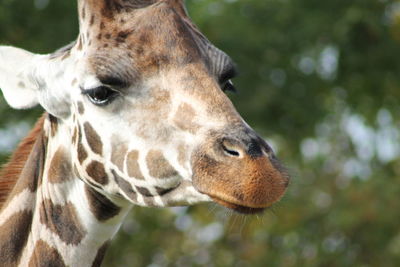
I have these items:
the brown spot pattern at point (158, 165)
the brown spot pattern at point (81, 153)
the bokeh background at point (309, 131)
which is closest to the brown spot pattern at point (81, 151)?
the brown spot pattern at point (81, 153)

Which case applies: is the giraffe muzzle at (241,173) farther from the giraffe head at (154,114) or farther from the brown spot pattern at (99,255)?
the brown spot pattern at (99,255)

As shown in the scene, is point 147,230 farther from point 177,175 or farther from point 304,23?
point 177,175

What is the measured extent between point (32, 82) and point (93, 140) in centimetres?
63

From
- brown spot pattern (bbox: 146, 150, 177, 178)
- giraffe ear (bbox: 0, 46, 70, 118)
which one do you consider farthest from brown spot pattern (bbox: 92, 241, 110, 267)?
giraffe ear (bbox: 0, 46, 70, 118)

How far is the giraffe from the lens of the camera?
4316 mm

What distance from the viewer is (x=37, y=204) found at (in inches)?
200

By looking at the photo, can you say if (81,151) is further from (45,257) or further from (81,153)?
(45,257)

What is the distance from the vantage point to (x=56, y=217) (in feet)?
16.4

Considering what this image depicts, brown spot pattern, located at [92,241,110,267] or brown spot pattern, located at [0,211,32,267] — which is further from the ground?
brown spot pattern, located at [0,211,32,267]

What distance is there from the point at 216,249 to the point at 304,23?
478 cm

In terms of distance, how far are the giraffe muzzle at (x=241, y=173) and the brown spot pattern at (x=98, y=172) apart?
2.16 feet

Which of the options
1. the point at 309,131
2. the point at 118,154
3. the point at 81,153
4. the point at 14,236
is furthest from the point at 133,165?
the point at 309,131

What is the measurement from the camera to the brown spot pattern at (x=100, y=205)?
4938 millimetres

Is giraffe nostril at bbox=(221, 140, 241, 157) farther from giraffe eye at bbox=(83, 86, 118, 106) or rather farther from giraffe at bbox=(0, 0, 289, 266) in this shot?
giraffe eye at bbox=(83, 86, 118, 106)
